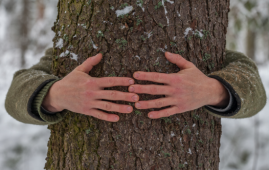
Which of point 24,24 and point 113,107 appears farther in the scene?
point 24,24

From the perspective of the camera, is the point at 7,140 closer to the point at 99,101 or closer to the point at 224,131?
the point at 99,101

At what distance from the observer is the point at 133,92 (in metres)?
1.00

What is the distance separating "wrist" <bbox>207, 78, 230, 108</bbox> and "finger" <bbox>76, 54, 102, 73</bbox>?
60 cm

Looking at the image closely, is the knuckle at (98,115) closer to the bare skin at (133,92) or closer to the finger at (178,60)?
the bare skin at (133,92)

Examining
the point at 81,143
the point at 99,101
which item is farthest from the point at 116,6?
the point at 81,143

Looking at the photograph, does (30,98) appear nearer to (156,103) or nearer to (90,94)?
(90,94)

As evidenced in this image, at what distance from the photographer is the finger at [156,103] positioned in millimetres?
979

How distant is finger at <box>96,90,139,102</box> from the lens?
97 cm

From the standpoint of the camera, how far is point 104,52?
3.52 feet

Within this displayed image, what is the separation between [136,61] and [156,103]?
0.82 ft

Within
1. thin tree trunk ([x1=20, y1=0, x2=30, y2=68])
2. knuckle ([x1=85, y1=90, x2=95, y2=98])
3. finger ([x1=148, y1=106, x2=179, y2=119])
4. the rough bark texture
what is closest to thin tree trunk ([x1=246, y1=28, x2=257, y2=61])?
the rough bark texture

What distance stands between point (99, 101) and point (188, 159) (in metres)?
0.61

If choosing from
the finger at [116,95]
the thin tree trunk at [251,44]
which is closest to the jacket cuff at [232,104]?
the finger at [116,95]

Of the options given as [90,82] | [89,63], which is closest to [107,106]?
[90,82]
